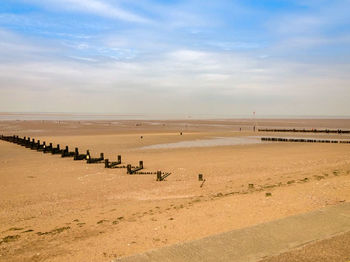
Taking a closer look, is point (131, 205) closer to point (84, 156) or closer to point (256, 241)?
point (256, 241)

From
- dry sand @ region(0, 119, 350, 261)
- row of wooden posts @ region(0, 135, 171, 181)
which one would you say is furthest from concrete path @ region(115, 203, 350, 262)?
row of wooden posts @ region(0, 135, 171, 181)

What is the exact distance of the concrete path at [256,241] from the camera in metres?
5.32

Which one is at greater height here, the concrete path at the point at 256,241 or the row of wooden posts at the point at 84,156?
the concrete path at the point at 256,241

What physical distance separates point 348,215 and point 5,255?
776cm

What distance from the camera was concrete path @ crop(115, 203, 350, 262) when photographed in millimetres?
5317

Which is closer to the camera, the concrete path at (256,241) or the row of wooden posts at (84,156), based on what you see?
the concrete path at (256,241)

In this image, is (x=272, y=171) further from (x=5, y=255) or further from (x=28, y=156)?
(x=28, y=156)

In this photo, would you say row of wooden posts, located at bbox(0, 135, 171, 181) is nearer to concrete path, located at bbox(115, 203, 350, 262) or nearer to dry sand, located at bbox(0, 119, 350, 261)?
dry sand, located at bbox(0, 119, 350, 261)

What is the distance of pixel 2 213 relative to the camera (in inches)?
457

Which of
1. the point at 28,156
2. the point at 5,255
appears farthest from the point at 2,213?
the point at 28,156

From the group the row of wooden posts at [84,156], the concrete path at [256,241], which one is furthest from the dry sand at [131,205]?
the concrete path at [256,241]

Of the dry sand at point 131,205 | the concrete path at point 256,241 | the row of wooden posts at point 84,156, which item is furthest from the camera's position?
the row of wooden posts at point 84,156

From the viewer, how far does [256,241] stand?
5.89 m

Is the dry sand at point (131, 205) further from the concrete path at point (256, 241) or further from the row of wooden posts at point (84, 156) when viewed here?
the concrete path at point (256, 241)
